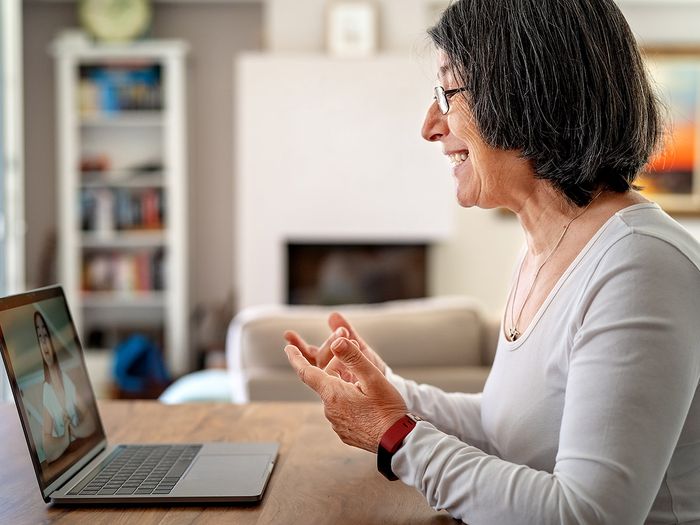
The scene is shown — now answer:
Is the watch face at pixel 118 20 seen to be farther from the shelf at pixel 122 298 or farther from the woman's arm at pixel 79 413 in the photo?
the woman's arm at pixel 79 413

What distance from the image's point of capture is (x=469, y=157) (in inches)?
45.3

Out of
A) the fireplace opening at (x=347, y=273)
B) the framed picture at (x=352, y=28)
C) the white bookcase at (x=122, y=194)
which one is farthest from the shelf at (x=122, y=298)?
the framed picture at (x=352, y=28)

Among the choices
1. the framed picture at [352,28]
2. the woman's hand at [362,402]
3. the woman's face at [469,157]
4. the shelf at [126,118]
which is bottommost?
the woman's hand at [362,402]

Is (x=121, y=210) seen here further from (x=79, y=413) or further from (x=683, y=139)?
(x=79, y=413)

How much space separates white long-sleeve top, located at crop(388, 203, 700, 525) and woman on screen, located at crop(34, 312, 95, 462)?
0.42 metres

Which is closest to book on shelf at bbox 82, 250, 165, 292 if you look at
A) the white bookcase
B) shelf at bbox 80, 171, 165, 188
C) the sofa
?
the white bookcase

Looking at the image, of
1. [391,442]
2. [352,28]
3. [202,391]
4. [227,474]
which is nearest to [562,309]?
[391,442]

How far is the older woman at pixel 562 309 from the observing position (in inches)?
32.4

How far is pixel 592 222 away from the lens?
1033 mm

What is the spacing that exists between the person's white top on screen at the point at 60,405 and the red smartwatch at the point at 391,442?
411 mm

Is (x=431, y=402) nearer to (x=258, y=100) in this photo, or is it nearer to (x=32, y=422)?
(x=32, y=422)

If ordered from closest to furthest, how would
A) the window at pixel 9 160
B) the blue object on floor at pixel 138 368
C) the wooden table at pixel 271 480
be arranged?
1. the wooden table at pixel 271 480
2. the window at pixel 9 160
3. the blue object on floor at pixel 138 368

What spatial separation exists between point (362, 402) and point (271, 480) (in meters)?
0.19

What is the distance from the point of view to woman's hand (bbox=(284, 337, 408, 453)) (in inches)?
38.8
